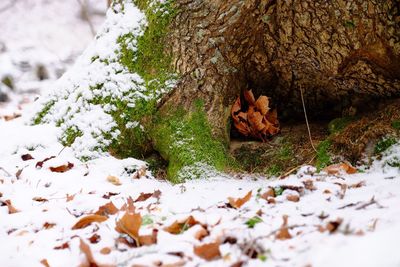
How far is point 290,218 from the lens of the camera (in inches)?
65.3

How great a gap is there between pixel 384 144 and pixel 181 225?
1.65 metres

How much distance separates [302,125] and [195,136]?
1178 mm

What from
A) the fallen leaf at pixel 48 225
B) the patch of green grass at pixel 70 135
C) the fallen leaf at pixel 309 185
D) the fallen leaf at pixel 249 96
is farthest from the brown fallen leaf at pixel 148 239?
the fallen leaf at pixel 249 96

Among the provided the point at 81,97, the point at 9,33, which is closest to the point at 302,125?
the point at 81,97

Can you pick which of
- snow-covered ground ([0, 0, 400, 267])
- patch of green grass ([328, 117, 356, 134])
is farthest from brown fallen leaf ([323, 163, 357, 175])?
patch of green grass ([328, 117, 356, 134])

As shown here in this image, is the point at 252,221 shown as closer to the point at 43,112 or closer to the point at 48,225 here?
the point at 48,225

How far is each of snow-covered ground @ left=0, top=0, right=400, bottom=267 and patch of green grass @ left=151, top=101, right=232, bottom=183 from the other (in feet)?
0.54

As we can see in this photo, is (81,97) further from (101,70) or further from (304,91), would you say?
(304,91)

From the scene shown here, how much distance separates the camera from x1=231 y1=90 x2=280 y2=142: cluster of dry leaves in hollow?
323cm

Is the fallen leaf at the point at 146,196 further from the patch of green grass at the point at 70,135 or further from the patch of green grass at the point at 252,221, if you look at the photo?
the patch of green grass at the point at 70,135

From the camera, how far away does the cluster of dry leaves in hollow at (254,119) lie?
3232mm

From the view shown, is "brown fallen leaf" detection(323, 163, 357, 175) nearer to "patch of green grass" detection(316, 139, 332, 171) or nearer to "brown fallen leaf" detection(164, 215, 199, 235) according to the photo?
"patch of green grass" detection(316, 139, 332, 171)

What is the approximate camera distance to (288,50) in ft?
10.1

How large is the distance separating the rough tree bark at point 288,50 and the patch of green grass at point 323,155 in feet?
1.80
